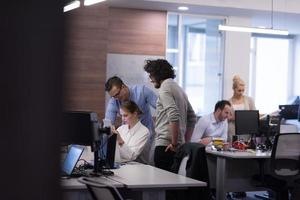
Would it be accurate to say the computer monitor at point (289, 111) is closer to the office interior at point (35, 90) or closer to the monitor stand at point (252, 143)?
the monitor stand at point (252, 143)

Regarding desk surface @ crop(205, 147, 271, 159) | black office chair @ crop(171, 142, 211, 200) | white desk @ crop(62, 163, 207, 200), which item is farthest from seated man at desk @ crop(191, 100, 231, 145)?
white desk @ crop(62, 163, 207, 200)

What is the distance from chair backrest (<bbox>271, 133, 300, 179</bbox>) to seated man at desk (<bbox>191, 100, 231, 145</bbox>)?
88 centimetres

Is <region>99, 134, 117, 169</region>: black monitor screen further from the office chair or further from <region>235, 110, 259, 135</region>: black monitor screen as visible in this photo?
<region>235, 110, 259, 135</region>: black monitor screen

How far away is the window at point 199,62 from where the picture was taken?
8.59 metres

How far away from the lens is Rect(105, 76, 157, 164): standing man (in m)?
5.04

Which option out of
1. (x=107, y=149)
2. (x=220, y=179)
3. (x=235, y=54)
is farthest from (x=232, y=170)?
(x=235, y=54)

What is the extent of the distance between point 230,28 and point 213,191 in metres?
2.50

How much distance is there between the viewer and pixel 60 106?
66 centimetres

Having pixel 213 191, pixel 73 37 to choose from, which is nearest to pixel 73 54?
pixel 73 37

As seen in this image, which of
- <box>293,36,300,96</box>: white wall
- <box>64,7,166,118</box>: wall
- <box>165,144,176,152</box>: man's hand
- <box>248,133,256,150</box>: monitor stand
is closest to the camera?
<box>165,144,176,152</box>: man's hand

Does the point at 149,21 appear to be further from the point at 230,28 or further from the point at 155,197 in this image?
the point at 155,197

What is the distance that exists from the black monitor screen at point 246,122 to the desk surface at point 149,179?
2.11 metres

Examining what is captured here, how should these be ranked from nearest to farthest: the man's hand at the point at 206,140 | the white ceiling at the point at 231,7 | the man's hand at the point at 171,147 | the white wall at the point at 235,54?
the man's hand at the point at 171,147 < the man's hand at the point at 206,140 < the white ceiling at the point at 231,7 < the white wall at the point at 235,54

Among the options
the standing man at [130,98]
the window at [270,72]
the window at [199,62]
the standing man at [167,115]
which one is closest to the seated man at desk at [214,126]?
the standing man at [130,98]
